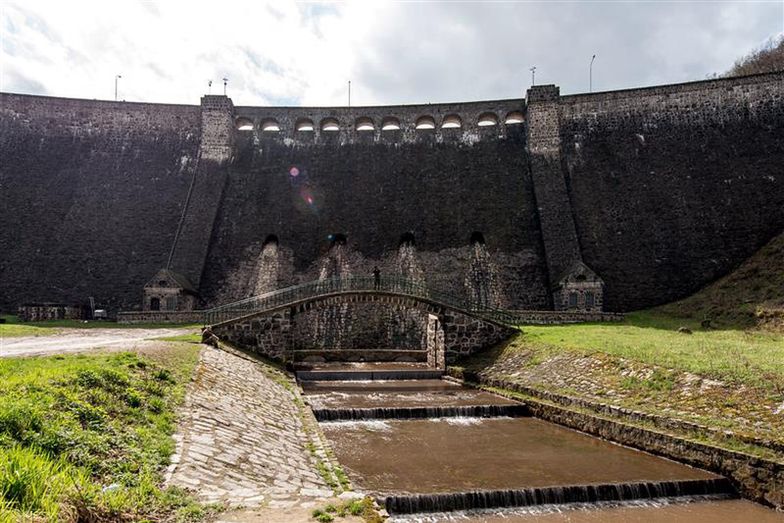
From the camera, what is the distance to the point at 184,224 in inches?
1506

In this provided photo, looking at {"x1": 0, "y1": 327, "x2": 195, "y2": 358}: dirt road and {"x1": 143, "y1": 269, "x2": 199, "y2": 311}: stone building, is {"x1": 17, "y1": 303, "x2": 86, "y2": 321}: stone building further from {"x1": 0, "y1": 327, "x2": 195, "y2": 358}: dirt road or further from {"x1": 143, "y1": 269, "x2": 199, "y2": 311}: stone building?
{"x1": 0, "y1": 327, "x2": 195, "y2": 358}: dirt road

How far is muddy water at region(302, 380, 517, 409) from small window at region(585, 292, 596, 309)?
41.6 ft

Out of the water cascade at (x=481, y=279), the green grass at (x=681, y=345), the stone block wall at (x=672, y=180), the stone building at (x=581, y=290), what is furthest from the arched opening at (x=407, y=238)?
the green grass at (x=681, y=345)

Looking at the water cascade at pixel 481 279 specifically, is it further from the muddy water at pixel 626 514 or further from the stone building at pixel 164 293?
the muddy water at pixel 626 514

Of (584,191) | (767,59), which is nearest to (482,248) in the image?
(584,191)

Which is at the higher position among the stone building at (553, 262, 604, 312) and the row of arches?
the row of arches

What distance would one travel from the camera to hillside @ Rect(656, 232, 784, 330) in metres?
24.5

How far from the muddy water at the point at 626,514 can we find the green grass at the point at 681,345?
353cm

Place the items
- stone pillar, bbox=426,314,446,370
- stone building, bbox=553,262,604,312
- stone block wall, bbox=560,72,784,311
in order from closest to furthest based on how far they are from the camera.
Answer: stone pillar, bbox=426,314,446,370 → stone building, bbox=553,262,604,312 → stone block wall, bbox=560,72,784,311

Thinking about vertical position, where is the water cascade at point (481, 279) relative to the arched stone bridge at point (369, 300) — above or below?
above

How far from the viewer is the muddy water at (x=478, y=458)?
36.1ft

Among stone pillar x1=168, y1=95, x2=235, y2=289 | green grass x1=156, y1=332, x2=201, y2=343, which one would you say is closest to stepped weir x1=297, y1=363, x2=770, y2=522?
green grass x1=156, y1=332, x2=201, y2=343

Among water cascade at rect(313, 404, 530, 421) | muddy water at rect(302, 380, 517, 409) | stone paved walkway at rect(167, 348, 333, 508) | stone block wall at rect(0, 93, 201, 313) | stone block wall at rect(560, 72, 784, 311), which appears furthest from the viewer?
stone block wall at rect(0, 93, 201, 313)

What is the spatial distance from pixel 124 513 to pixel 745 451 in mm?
11817
